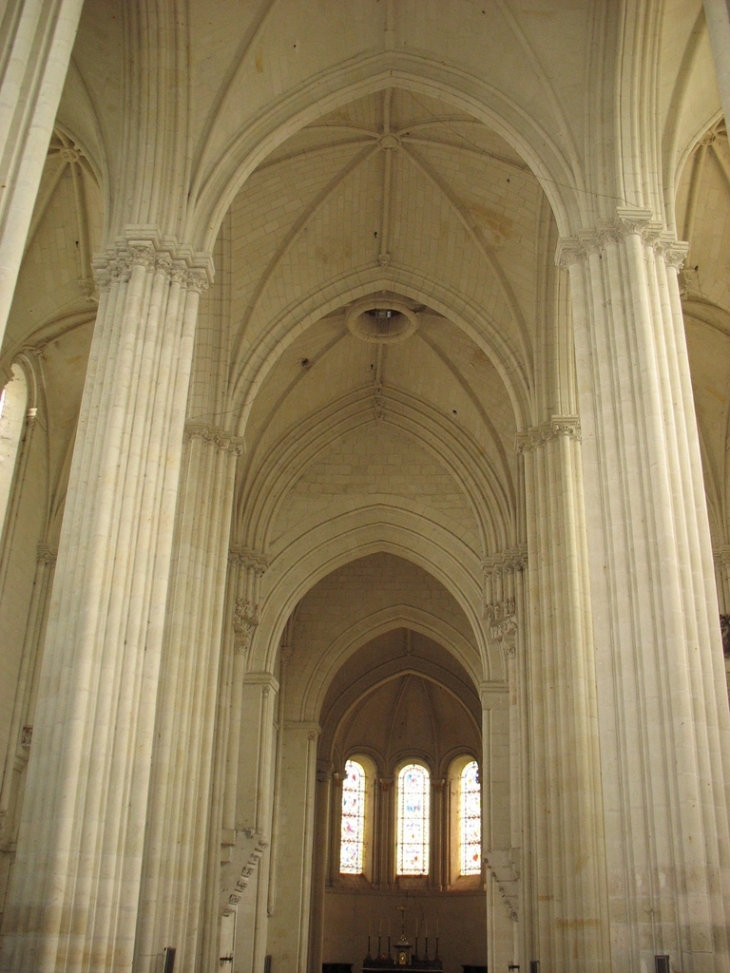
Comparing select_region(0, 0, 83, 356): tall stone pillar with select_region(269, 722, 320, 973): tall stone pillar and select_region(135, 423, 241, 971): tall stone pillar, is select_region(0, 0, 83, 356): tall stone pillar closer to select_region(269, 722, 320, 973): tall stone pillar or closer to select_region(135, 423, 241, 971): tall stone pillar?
select_region(135, 423, 241, 971): tall stone pillar

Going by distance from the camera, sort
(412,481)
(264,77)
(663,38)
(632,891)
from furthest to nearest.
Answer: (412,481) < (264,77) < (663,38) < (632,891)

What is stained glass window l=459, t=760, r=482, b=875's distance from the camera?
112ft

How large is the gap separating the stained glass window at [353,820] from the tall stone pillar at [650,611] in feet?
82.1

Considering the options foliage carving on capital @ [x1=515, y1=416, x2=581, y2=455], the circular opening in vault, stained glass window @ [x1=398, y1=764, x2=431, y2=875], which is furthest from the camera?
stained glass window @ [x1=398, y1=764, x2=431, y2=875]

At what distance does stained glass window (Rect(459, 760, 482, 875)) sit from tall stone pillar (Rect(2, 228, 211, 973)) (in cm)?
2479

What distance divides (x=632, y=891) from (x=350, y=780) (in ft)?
86.6

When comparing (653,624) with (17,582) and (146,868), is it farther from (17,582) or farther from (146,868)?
(17,582)

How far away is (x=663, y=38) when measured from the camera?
13250 mm

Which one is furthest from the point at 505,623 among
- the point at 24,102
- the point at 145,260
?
the point at 24,102

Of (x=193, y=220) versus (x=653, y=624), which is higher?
(x=193, y=220)

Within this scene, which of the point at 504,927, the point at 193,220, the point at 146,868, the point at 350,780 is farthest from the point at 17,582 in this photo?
the point at 350,780

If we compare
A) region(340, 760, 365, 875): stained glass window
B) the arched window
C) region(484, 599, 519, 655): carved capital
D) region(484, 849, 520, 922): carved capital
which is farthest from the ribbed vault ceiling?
region(340, 760, 365, 875): stained glass window

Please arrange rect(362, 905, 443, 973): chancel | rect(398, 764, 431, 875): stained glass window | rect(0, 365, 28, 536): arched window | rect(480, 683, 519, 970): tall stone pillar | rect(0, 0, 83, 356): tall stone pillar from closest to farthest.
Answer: rect(0, 0, 83, 356): tall stone pillar, rect(0, 365, 28, 536): arched window, rect(480, 683, 519, 970): tall stone pillar, rect(362, 905, 443, 973): chancel, rect(398, 764, 431, 875): stained glass window

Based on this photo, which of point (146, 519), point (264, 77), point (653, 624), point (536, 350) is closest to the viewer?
point (653, 624)
